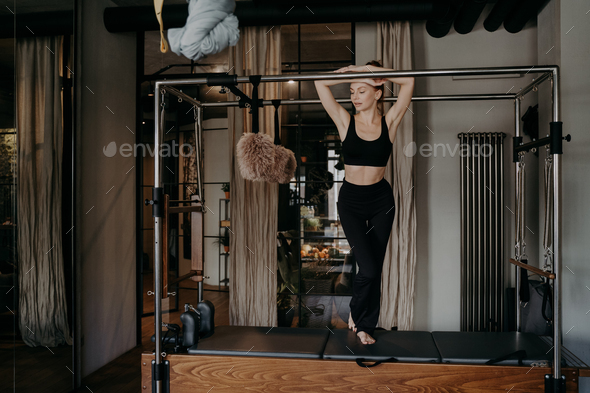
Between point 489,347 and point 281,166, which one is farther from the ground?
point 281,166

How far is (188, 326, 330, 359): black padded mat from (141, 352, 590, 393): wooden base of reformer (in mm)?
37

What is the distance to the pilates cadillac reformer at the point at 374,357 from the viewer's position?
6.08ft

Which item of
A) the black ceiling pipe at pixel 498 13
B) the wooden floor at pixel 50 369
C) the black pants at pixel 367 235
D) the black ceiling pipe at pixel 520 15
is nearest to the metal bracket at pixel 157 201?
the wooden floor at pixel 50 369

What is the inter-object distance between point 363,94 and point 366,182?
51 cm

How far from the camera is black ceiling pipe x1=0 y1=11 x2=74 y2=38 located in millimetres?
2198

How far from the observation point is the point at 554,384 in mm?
1826

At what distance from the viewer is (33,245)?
7.86 feet

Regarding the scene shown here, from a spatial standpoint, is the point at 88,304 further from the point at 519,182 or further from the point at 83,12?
the point at 519,182

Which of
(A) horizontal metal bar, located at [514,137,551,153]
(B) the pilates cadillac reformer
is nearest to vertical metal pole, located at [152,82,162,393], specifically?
(B) the pilates cadillac reformer

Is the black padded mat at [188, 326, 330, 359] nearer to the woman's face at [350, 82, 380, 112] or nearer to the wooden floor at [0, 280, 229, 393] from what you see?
the wooden floor at [0, 280, 229, 393]

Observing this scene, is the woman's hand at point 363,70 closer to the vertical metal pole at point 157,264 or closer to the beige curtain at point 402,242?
the vertical metal pole at point 157,264

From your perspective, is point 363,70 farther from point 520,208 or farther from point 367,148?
point 520,208

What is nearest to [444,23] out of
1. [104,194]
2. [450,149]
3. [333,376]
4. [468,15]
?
[468,15]

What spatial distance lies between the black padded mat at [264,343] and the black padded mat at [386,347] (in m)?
0.08
